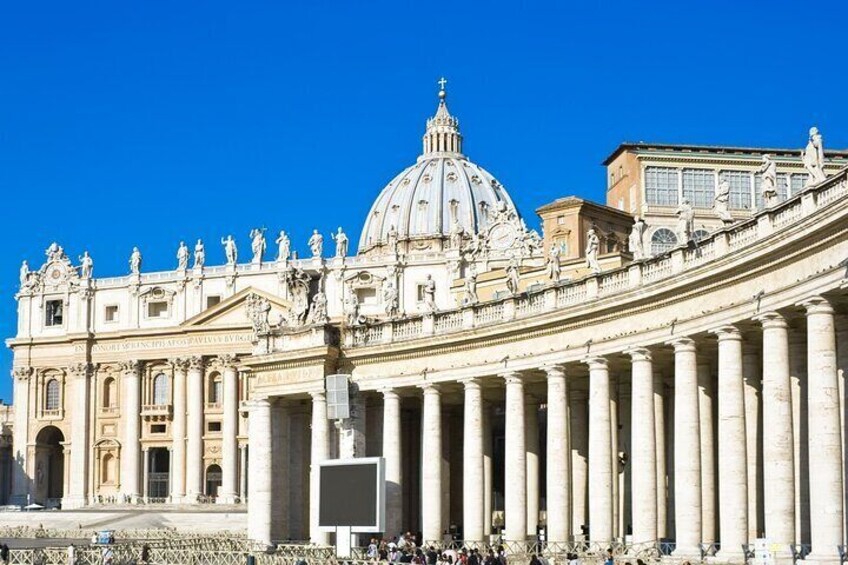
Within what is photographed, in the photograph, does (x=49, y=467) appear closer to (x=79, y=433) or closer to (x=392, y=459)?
(x=79, y=433)

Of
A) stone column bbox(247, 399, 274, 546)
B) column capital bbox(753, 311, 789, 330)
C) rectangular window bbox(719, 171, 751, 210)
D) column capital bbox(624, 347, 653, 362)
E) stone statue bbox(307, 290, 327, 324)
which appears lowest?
stone column bbox(247, 399, 274, 546)

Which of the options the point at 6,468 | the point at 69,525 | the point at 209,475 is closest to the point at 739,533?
the point at 69,525

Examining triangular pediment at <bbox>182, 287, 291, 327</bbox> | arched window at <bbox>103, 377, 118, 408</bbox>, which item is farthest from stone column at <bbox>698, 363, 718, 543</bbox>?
arched window at <bbox>103, 377, 118, 408</bbox>

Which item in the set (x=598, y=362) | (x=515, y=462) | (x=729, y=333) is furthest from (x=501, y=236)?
(x=729, y=333)

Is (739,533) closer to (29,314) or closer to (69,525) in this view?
(69,525)

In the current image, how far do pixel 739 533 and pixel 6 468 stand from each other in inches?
5637

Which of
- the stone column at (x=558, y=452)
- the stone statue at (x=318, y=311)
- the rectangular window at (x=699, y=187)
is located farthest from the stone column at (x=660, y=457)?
the rectangular window at (x=699, y=187)

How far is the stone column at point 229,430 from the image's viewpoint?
459ft

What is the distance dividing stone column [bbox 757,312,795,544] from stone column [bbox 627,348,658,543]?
24.8 ft

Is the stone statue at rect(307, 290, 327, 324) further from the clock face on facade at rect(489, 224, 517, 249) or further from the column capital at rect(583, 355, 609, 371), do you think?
the clock face on facade at rect(489, 224, 517, 249)

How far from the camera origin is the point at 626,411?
2256 inches

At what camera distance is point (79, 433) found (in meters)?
151

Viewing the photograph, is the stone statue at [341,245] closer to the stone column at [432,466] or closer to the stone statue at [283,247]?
the stone statue at [283,247]

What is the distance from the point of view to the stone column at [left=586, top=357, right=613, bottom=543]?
5119cm
